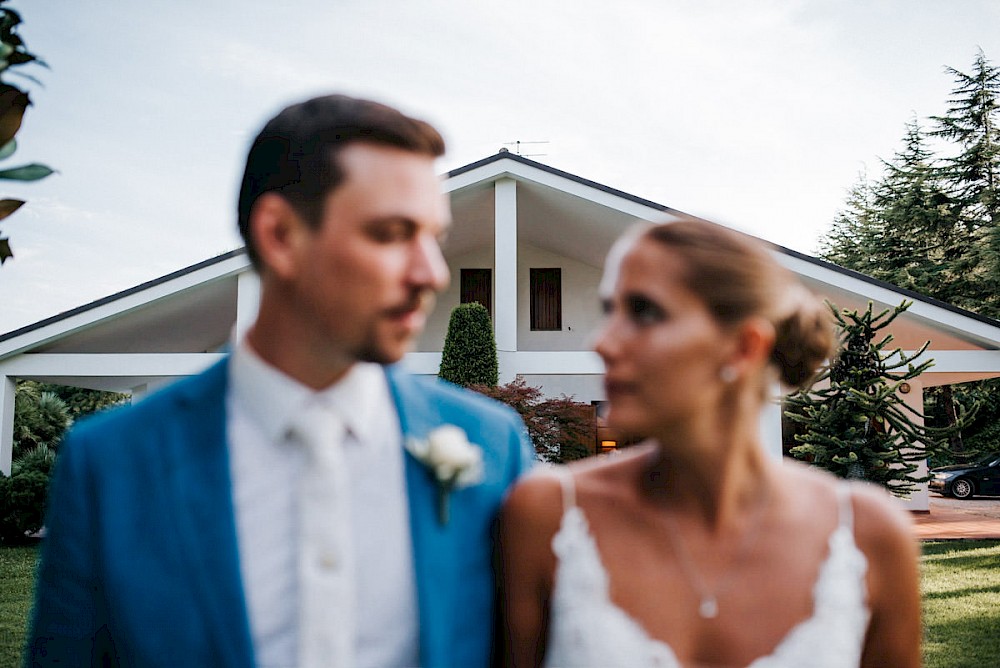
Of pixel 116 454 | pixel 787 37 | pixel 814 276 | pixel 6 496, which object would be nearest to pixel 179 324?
pixel 6 496

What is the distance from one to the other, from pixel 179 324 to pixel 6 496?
17.1 ft

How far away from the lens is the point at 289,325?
172 cm

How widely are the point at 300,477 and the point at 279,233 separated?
1.79 ft

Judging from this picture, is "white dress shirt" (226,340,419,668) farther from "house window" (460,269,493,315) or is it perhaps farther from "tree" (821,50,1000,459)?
"tree" (821,50,1000,459)

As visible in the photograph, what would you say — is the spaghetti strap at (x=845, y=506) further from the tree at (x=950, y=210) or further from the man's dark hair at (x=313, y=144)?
the tree at (x=950, y=210)

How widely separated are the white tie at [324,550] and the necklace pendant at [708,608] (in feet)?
2.72

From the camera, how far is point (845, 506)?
2076mm

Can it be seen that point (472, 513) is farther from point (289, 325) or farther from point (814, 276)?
point (814, 276)

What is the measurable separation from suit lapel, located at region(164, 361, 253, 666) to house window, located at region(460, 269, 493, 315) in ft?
54.8

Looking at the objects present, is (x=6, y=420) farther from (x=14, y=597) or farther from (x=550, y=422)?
(x=550, y=422)

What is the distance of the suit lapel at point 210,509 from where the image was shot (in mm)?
1673

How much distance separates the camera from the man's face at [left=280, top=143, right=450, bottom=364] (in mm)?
1531

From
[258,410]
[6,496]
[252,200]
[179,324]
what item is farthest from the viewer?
[179,324]

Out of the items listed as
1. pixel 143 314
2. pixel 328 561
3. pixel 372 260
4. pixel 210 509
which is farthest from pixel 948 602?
pixel 143 314
